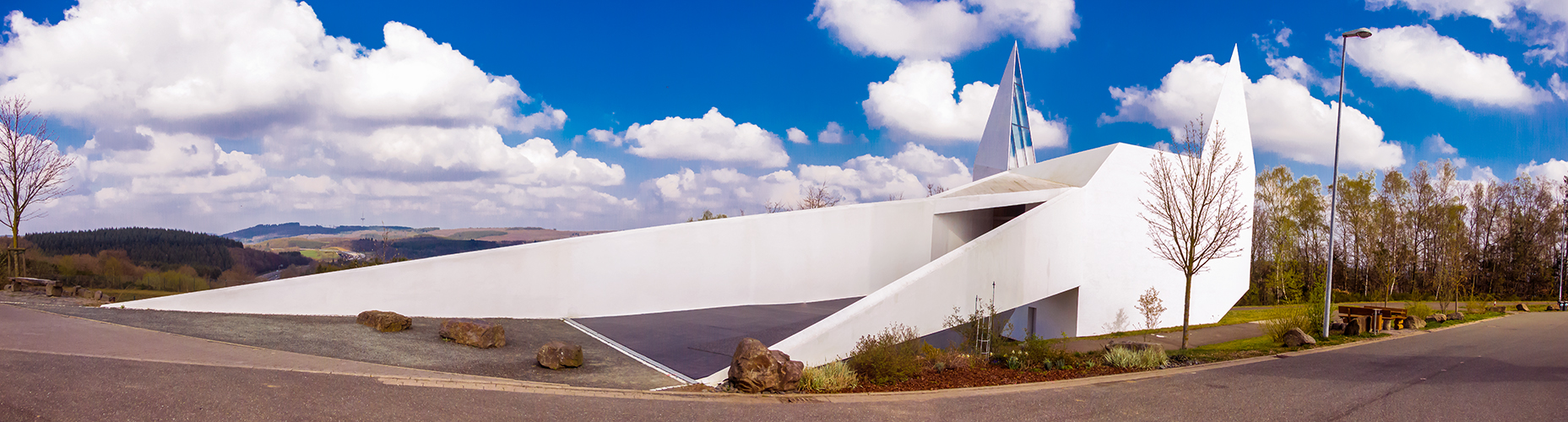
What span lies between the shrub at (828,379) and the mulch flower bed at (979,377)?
0.39 ft

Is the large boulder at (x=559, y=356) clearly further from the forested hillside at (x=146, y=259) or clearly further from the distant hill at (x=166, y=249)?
the distant hill at (x=166, y=249)

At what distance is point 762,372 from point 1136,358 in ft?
20.3

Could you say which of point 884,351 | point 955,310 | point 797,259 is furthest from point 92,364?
point 955,310

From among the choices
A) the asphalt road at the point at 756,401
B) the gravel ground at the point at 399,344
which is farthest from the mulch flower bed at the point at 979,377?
the gravel ground at the point at 399,344

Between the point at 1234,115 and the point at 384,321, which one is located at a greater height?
the point at 1234,115

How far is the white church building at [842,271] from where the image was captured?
11586 mm

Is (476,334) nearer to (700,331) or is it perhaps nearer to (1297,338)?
(700,331)

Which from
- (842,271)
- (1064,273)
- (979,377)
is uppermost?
(1064,273)

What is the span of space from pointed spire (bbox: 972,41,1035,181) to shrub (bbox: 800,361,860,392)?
15.9 meters

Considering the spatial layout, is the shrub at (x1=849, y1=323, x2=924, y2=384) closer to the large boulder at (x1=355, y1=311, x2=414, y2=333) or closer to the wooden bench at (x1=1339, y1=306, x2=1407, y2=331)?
the large boulder at (x1=355, y1=311, x2=414, y2=333)

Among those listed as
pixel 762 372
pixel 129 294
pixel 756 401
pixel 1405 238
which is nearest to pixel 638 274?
pixel 762 372

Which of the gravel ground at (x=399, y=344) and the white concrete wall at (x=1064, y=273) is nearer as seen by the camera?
the gravel ground at (x=399, y=344)

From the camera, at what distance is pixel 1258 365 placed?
10.8 meters

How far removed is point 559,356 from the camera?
9.26 metres
